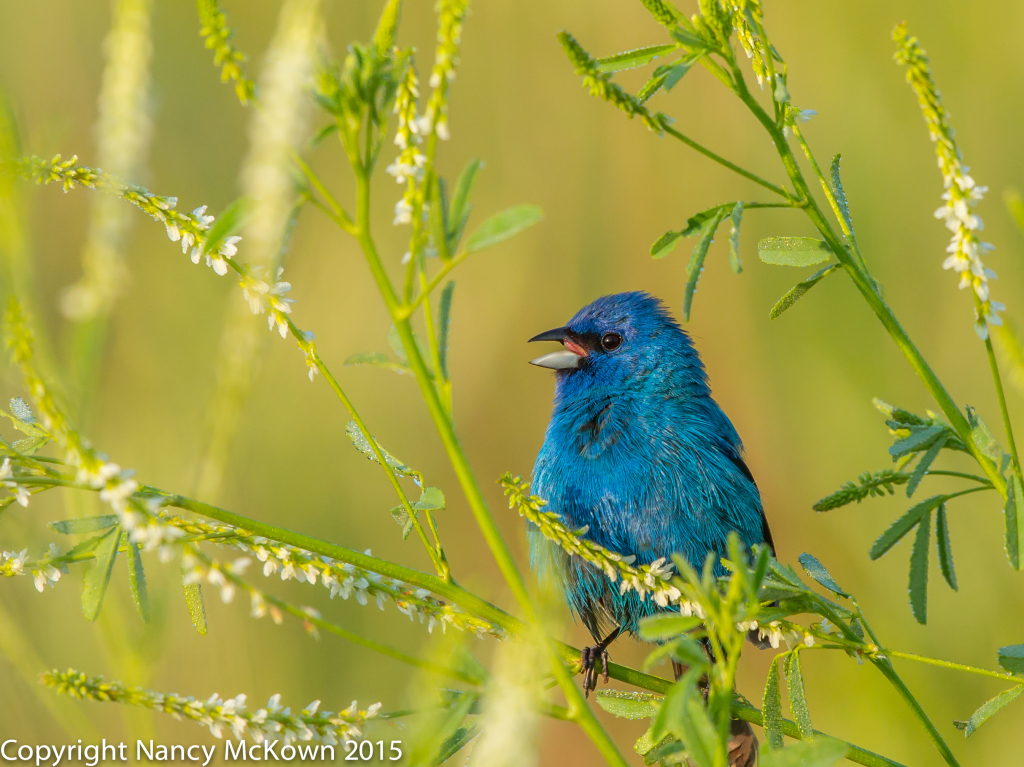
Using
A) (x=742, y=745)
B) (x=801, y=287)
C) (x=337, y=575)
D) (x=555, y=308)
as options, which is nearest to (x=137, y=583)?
(x=337, y=575)

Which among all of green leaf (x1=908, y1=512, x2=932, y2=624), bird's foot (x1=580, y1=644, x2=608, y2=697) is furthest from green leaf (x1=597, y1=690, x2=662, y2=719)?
bird's foot (x1=580, y1=644, x2=608, y2=697)

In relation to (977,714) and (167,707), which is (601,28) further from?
(167,707)

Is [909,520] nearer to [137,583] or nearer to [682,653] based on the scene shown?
[682,653]

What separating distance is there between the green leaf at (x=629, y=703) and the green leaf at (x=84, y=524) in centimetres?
80

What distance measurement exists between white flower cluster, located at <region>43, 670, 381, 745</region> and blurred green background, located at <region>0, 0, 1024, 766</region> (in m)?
2.45

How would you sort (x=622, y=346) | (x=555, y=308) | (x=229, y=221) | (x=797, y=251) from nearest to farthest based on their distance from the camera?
(x=229, y=221) < (x=797, y=251) < (x=622, y=346) < (x=555, y=308)

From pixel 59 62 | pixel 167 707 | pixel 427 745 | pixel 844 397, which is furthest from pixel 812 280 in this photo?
pixel 59 62

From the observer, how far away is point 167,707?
40.5 inches

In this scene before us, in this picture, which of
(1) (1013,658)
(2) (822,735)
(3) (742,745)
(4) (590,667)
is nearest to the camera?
(2) (822,735)

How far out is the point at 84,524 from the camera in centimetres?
123

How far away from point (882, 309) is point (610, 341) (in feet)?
6.79

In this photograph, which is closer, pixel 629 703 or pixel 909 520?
pixel 909 520

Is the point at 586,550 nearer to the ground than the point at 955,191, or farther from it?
nearer to the ground

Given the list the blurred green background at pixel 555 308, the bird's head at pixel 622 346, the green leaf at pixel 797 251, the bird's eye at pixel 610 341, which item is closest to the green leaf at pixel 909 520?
the green leaf at pixel 797 251
